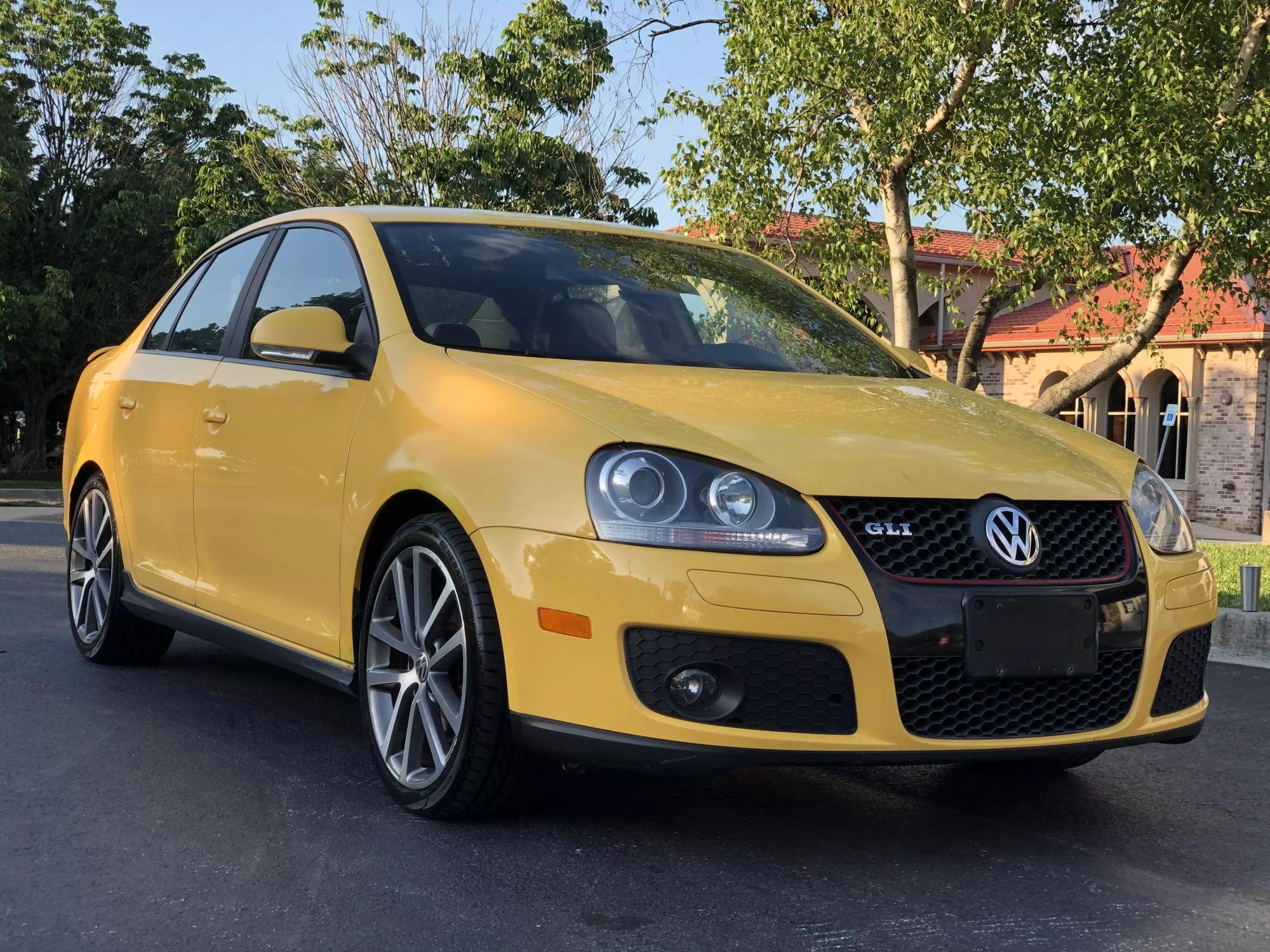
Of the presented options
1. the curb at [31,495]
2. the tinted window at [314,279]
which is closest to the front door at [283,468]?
the tinted window at [314,279]

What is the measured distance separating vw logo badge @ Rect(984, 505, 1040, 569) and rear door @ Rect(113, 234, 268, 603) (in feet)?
9.50

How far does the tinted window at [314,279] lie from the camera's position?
4641mm

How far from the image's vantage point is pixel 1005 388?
3194 centimetres

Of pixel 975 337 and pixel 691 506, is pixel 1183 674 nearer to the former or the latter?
pixel 691 506

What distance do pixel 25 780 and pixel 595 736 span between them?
6.50 ft

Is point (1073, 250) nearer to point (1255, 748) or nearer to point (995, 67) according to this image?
point (995, 67)

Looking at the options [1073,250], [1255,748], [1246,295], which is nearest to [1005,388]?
[1246,295]

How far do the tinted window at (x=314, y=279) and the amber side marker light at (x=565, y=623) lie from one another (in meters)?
1.41

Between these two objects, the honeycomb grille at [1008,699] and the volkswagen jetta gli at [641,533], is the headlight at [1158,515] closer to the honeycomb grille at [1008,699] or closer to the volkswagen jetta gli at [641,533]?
the volkswagen jetta gli at [641,533]

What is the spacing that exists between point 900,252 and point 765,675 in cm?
1388

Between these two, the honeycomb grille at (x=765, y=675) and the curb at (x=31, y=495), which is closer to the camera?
the honeycomb grille at (x=765, y=675)

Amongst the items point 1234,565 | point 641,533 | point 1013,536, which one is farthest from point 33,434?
point 1013,536

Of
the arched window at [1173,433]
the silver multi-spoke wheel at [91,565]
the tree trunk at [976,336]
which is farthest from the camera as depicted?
the arched window at [1173,433]

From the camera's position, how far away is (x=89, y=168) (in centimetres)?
3469
